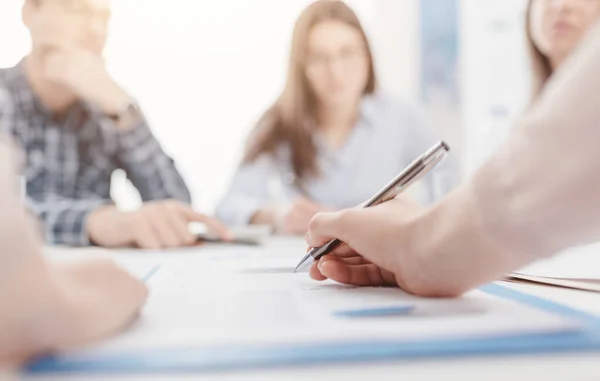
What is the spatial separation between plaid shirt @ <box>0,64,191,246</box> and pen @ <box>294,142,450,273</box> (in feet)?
3.15

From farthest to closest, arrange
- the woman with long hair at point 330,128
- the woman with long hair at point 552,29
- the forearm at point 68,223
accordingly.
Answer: the woman with long hair at point 552,29 < the woman with long hair at point 330,128 < the forearm at point 68,223

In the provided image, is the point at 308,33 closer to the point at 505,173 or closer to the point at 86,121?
the point at 86,121

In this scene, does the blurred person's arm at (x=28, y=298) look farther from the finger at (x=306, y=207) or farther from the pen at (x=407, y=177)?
the finger at (x=306, y=207)

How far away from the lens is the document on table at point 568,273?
1.43 ft

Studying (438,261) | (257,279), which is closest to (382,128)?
(257,279)

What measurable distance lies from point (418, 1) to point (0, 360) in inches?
91.8

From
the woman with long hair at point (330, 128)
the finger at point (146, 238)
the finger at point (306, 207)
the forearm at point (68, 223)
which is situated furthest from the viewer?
the woman with long hair at point (330, 128)

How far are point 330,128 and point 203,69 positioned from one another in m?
0.50

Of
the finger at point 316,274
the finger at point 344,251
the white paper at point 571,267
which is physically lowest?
the white paper at point 571,267

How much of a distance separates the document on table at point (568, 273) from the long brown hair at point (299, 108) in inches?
44.6

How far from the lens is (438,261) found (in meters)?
0.34

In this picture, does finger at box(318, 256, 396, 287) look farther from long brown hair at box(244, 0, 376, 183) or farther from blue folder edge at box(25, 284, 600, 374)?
long brown hair at box(244, 0, 376, 183)

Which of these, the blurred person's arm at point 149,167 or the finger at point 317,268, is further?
the blurred person's arm at point 149,167

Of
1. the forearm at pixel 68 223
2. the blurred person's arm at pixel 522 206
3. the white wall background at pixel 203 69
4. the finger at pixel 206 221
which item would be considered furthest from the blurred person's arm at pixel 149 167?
the blurred person's arm at pixel 522 206
